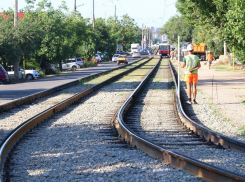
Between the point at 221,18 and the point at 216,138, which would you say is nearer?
the point at 216,138

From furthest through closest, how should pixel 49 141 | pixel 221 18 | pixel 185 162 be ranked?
pixel 221 18
pixel 49 141
pixel 185 162

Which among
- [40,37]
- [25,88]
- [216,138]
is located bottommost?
[25,88]

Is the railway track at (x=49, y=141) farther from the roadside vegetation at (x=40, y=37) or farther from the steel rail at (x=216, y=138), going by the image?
the roadside vegetation at (x=40, y=37)

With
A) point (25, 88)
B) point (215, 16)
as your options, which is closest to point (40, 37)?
point (25, 88)

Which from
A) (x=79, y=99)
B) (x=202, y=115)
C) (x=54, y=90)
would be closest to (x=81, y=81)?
(x=54, y=90)

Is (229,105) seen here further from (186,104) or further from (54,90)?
(54,90)

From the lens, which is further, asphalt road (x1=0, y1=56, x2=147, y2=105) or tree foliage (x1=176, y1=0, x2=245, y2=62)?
asphalt road (x1=0, y1=56, x2=147, y2=105)

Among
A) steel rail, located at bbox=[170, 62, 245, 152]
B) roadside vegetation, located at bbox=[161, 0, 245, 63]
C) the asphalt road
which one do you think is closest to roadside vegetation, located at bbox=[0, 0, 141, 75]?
the asphalt road

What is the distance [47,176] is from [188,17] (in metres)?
18.0

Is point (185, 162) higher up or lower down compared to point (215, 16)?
lower down

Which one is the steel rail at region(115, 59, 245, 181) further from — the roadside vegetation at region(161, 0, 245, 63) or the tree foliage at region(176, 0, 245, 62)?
the tree foliage at region(176, 0, 245, 62)

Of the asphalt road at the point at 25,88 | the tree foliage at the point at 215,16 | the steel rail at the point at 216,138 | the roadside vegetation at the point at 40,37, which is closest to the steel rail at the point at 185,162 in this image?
the steel rail at the point at 216,138

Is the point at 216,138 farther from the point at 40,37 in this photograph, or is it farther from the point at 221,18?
the point at 40,37

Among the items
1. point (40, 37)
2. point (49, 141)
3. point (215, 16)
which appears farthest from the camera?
point (40, 37)
